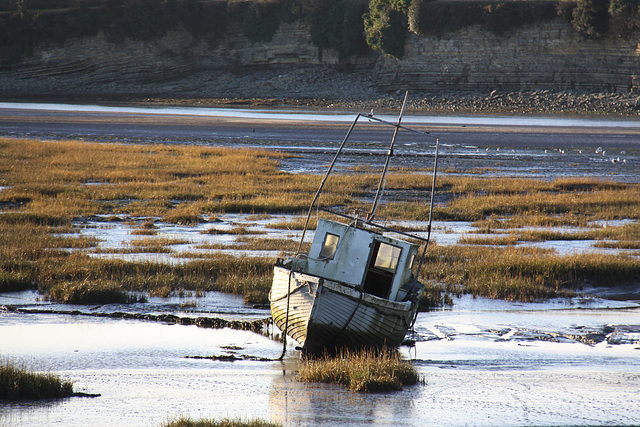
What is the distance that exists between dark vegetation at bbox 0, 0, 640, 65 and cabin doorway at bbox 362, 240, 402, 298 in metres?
81.6

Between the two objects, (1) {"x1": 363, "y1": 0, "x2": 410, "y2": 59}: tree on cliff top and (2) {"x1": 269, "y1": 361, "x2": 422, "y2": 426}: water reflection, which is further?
(1) {"x1": 363, "y1": 0, "x2": 410, "y2": 59}: tree on cliff top

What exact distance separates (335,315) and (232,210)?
17123 mm

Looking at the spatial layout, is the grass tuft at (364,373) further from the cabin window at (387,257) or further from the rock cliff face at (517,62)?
the rock cliff face at (517,62)

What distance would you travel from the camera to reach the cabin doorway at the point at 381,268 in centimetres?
1421

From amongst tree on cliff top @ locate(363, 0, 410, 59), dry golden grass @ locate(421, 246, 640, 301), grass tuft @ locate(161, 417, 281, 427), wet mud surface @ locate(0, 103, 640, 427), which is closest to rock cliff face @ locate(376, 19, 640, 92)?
tree on cliff top @ locate(363, 0, 410, 59)

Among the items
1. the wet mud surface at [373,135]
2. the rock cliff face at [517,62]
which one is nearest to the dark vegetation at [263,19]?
the rock cliff face at [517,62]

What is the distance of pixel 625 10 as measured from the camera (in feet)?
265

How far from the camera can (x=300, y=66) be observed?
10462 cm

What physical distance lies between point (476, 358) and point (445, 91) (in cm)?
8104

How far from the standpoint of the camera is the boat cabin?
13.9 m

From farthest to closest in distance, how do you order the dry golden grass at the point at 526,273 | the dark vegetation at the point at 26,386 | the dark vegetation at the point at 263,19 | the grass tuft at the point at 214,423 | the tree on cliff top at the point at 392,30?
the tree on cliff top at the point at 392,30 < the dark vegetation at the point at 263,19 < the dry golden grass at the point at 526,273 < the dark vegetation at the point at 26,386 < the grass tuft at the point at 214,423

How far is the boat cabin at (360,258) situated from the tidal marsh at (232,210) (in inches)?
135

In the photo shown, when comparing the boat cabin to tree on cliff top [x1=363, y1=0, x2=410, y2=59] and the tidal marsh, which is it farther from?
tree on cliff top [x1=363, y1=0, x2=410, y2=59]

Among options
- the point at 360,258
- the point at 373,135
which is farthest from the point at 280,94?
the point at 360,258
